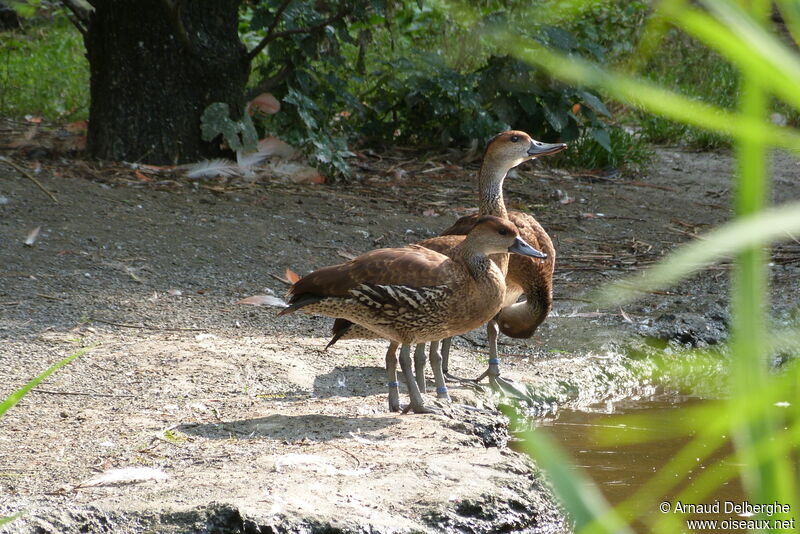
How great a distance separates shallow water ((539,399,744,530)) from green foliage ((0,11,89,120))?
696 centimetres

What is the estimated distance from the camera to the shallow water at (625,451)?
4.35 metres

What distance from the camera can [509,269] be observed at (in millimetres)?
5836

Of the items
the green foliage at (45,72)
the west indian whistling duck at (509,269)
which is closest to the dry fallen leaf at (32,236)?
the west indian whistling duck at (509,269)

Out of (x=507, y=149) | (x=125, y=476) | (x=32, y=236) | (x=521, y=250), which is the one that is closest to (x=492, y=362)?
(x=521, y=250)

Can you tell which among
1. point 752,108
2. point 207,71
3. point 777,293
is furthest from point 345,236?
point 752,108

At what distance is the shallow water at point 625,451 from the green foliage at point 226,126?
13.6ft

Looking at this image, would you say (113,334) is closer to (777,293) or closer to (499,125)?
(777,293)

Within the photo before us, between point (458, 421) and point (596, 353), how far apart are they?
5.39 feet

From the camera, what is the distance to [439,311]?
460 centimetres

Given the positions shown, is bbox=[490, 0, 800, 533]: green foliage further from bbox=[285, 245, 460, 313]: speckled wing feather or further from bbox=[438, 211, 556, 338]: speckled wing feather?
bbox=[438, 211, 556, 338]: speckled wing feather

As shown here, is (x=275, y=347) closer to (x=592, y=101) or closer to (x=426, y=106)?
(x=426, y=106)

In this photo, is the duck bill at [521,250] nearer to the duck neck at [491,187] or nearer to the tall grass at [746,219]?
the duck neck at [491,187]

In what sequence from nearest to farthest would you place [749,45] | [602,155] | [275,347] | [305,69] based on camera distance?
[749,45]
[275,347]
[305,69]
[602,155]

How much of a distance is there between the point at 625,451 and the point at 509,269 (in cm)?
135
